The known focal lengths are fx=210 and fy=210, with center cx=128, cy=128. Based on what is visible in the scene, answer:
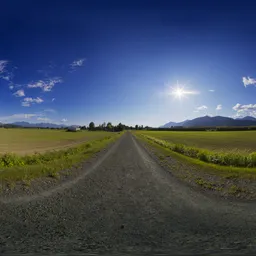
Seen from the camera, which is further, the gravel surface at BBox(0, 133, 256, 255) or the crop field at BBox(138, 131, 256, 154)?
the crop field at BBox(138, 131, 256, 154)

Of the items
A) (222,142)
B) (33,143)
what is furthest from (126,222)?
(33,143)

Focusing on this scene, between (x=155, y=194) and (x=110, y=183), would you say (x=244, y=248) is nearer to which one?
(x=155, y=194)

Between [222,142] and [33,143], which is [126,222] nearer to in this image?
[222,142]

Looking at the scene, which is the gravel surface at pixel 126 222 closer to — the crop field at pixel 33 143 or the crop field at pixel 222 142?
the crop field at pixel 222 142

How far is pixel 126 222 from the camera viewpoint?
6.54 metres

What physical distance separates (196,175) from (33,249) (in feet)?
38.3

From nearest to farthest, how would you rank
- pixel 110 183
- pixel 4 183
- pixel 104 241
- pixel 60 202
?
pixel 104 241 → pixel 60 202 → pixel 4 183 → pixel 110 183

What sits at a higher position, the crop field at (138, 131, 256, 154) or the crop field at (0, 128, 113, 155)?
the crop field at (0, 128, 113, 155)

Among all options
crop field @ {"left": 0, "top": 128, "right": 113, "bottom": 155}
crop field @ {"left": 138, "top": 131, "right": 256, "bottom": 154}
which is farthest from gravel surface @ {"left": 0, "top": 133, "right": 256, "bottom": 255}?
crop field @ {"left": 0, "top": 128, "right": 113, "bottom": 155}

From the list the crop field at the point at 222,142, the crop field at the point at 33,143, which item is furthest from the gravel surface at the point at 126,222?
the crop field at the point at 33,143

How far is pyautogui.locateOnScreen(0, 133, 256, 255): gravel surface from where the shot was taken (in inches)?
197

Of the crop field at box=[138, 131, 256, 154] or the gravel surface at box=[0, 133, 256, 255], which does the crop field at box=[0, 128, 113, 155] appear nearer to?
the gravel surface at box=[0, 133, 256, 255]

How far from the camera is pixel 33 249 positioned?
16.0 feet

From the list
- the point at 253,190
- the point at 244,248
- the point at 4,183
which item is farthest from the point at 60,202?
the point at 253,190
